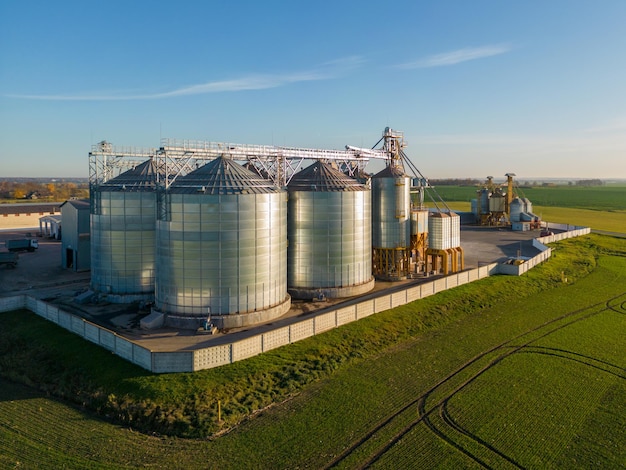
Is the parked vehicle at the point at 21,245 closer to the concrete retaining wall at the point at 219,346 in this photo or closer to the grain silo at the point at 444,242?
the concrete retaining wall at the point at 219,346

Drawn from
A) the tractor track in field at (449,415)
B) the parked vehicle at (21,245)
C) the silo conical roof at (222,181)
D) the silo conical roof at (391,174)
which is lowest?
the tractor track in field at (449,415)

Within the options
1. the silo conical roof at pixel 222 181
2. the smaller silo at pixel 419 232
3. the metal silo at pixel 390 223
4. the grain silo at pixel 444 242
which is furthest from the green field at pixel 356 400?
the grain silo at pixel 444 242

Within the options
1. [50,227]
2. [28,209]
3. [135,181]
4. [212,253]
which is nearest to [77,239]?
[135,181]

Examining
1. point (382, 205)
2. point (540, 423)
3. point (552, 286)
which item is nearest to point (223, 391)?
point (540, 423)

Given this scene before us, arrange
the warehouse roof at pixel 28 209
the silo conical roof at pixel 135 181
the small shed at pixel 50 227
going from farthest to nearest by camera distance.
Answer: the warehouse roof at pixel 28 209, the small shed at pixel 50 227, the silo conical roof at pixel 135 181

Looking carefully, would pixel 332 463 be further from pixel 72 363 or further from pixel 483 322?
pixel 483 322

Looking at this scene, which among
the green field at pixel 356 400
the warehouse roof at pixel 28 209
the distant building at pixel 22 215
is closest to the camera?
the green field at pixel 356 400

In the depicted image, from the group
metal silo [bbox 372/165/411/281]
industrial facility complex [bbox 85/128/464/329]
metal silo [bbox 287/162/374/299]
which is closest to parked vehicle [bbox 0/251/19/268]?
industrial facility complex [bbox 85/128/464/329]
